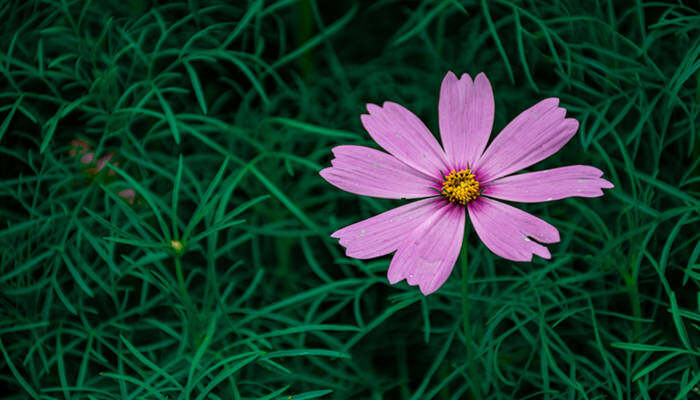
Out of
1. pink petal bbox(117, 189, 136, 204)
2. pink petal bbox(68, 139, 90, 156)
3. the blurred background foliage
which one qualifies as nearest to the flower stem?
the blurred background foliage

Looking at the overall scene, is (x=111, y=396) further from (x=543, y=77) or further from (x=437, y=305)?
(x=543, y=77)

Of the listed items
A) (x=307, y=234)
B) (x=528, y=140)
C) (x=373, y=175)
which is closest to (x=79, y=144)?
(x=307, y=234)

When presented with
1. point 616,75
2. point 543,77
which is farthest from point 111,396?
point 543,77

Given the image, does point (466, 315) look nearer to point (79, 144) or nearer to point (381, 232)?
point (381, 232)

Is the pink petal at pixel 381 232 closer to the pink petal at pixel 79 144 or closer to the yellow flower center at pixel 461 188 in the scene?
the yellow flower center at pixel 461 188

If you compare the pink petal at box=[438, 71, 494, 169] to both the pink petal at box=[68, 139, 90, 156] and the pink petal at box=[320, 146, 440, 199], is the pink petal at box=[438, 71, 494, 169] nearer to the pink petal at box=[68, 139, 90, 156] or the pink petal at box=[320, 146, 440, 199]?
the pink petal at box=[320, 146, 440, 199]

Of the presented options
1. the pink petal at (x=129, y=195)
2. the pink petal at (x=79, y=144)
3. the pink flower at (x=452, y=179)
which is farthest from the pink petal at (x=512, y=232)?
the pink petal at (x=79, y=144)
